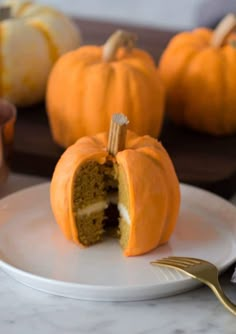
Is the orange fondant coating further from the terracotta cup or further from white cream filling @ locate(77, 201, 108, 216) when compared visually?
the terracotta cup

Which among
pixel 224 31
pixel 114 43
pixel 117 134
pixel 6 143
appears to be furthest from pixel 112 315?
pixel 224 31

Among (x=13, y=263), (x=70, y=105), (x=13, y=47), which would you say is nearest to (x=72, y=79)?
(x=70, y=105)

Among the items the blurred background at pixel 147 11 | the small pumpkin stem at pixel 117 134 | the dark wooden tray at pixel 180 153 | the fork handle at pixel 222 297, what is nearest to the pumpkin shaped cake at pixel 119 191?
the small pumpkin stem at pixel 117 134

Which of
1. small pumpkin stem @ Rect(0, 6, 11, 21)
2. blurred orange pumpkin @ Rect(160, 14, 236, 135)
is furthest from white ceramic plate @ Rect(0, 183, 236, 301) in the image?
small pumpkin stem @ Rect(0, 6, 11, 21)

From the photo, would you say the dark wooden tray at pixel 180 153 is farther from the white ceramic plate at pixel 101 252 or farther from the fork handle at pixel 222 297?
the fork handle at pixel 222 297

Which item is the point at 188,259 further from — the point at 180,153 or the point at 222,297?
the point at 180,153
